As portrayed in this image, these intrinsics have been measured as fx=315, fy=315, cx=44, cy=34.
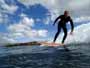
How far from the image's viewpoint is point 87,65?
19.3 meters

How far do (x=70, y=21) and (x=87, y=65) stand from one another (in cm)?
1194

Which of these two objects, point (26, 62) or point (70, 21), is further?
point (70, 21)

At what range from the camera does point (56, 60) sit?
847 inches

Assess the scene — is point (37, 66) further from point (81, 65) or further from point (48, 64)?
point (81, 65)

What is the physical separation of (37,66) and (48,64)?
906 millimetres

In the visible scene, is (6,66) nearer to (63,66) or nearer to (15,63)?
(15,63)

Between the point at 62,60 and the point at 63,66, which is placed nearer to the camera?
the point at 63,66

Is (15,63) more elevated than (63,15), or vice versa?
(63,15)

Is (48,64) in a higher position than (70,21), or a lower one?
lower

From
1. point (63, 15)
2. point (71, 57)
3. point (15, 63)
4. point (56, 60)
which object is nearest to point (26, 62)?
point (15, 63)

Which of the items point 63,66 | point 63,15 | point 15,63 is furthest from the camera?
A: point 63,15

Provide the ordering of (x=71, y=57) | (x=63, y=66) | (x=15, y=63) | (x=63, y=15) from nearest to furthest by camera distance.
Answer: (x=63, y=66), (x=15, y=63), (x=71, y=57), (x=63, y=15)

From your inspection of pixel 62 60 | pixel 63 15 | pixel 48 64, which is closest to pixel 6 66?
pixel 48 64

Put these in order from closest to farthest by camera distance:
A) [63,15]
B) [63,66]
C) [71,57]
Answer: [63,66] → [71,57] → [63,15]
